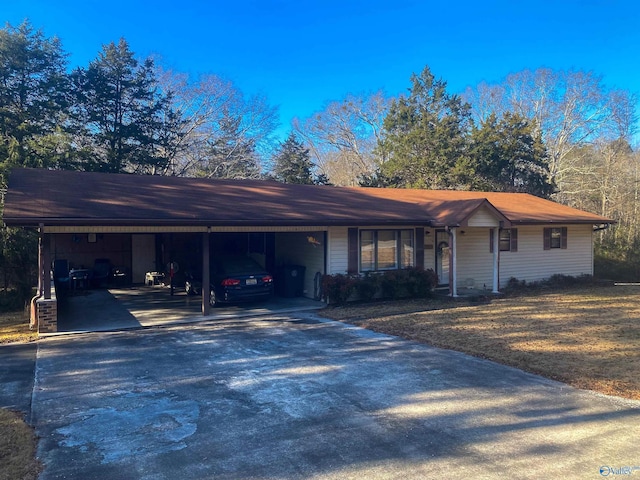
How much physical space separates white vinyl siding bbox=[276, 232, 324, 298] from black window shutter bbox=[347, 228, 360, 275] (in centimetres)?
82

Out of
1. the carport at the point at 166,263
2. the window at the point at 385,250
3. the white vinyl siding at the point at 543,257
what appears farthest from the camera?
the white vinyl siding at the point at 543,257

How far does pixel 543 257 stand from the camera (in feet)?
61.0

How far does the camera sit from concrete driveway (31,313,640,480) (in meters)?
4.27

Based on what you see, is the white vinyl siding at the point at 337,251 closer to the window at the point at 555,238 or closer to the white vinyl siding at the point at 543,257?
the white vinyl siding at the point at 543,257

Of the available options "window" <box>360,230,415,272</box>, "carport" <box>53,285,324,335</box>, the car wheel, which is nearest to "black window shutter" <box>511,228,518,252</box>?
"window" <box>360,230,415,272</box>

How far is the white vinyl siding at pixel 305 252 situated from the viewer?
1449 cm

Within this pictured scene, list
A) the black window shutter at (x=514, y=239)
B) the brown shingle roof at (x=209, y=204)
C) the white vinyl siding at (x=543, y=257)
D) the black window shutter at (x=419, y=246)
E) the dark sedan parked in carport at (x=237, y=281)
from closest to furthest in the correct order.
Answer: the brown shingle roof at (x=209, y=204) → the dark sedan parked in carport at (x=237, y=281) → the black window shutter at (x=419, y=246) → the black window shutter at (x=514, y=239) → the white vinyl siding at (x=543, y=257)

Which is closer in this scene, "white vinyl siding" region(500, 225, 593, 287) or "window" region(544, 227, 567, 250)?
"white vinyl siding" region(500, 225, 593, 287)

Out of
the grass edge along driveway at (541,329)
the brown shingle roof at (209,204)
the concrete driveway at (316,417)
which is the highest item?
the brown shingle roof at (209,204)

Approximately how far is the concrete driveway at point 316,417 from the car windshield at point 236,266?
15.9 feet

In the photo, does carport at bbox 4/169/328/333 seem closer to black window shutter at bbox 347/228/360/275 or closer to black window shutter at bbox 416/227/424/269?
black window shutter at bbox 347/228/360/275

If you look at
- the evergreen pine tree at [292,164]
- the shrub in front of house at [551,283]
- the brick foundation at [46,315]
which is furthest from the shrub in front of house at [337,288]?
the evergreen pine tree at [292,164]

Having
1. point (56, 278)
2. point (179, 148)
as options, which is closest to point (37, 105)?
point (179, 148)

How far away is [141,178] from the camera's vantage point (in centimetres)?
1531
